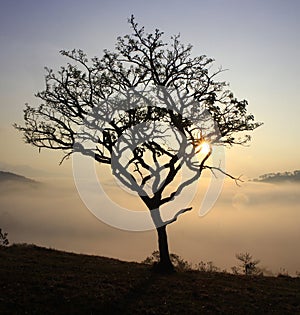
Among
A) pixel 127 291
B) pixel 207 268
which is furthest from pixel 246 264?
pixel 127 291

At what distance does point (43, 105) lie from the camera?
30000 mm

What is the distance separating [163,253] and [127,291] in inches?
258

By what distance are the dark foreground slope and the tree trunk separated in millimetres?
771

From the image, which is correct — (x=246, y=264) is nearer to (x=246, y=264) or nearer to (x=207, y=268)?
(x=246, y=264)

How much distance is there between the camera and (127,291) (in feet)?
73.4

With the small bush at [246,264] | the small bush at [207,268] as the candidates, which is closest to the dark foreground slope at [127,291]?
the small bush at [207,268]

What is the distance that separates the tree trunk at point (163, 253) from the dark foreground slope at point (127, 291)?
2.53 ft

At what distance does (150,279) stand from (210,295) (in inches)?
156

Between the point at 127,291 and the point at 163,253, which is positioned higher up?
the point at 163,253

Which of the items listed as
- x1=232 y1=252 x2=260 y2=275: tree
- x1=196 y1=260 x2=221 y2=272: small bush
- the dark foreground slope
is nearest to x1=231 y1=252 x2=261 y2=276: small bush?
x1=232 y1=252 x2=260 y2=275: tree

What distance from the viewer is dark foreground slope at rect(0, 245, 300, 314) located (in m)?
19.9

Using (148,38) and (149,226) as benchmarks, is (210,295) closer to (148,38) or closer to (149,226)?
(149,226)

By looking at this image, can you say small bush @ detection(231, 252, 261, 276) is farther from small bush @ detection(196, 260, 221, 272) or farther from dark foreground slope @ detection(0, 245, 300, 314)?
dark foreground slope @ detection(0, 245, 300, 314)

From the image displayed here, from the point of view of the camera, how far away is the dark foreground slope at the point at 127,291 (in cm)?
1988
